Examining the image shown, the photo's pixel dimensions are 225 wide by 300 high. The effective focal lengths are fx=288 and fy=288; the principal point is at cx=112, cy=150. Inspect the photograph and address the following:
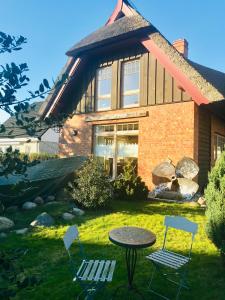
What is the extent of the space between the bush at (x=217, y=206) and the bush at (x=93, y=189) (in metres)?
4.33

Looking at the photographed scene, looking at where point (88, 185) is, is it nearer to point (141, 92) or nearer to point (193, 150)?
point (193, 150)

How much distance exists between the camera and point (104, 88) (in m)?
13.4

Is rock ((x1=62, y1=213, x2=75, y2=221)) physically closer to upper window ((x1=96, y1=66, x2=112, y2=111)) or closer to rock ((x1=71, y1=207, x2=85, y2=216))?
rock ((x1=71, y1=207, x2=85, y2=216))

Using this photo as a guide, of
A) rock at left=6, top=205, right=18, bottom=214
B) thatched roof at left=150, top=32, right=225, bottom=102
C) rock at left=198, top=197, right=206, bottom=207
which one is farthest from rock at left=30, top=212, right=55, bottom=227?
thatched roof at left=150, top=32, right=225, bottom=102

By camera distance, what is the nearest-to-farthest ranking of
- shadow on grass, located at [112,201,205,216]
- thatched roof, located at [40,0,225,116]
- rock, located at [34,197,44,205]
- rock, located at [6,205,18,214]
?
rock, located at [6,205,18,214]
shadow on grass, located at [112,201,205,216]
rock, located at [34,197,44,205]
thatched roof, located at [40,0,225,116]

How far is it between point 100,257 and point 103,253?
0.63ft

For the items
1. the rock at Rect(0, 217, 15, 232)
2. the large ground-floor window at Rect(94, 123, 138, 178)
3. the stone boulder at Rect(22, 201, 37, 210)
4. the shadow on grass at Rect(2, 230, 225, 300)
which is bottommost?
the shadow on grass at Rect(2, 230, 225, 300)

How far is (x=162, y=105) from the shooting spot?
11352 millimetres

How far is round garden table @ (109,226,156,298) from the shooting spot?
361 cm

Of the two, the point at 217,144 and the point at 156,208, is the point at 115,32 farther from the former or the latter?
the point at 156,208

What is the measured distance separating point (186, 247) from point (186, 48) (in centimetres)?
1224

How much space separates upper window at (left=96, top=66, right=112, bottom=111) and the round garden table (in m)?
9.47

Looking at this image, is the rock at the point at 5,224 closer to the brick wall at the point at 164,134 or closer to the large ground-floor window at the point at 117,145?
the brick wall at the point at 164,134

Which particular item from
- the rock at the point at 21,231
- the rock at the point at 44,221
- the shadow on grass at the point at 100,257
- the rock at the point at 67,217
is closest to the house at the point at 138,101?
the rock at the point at 67,217
